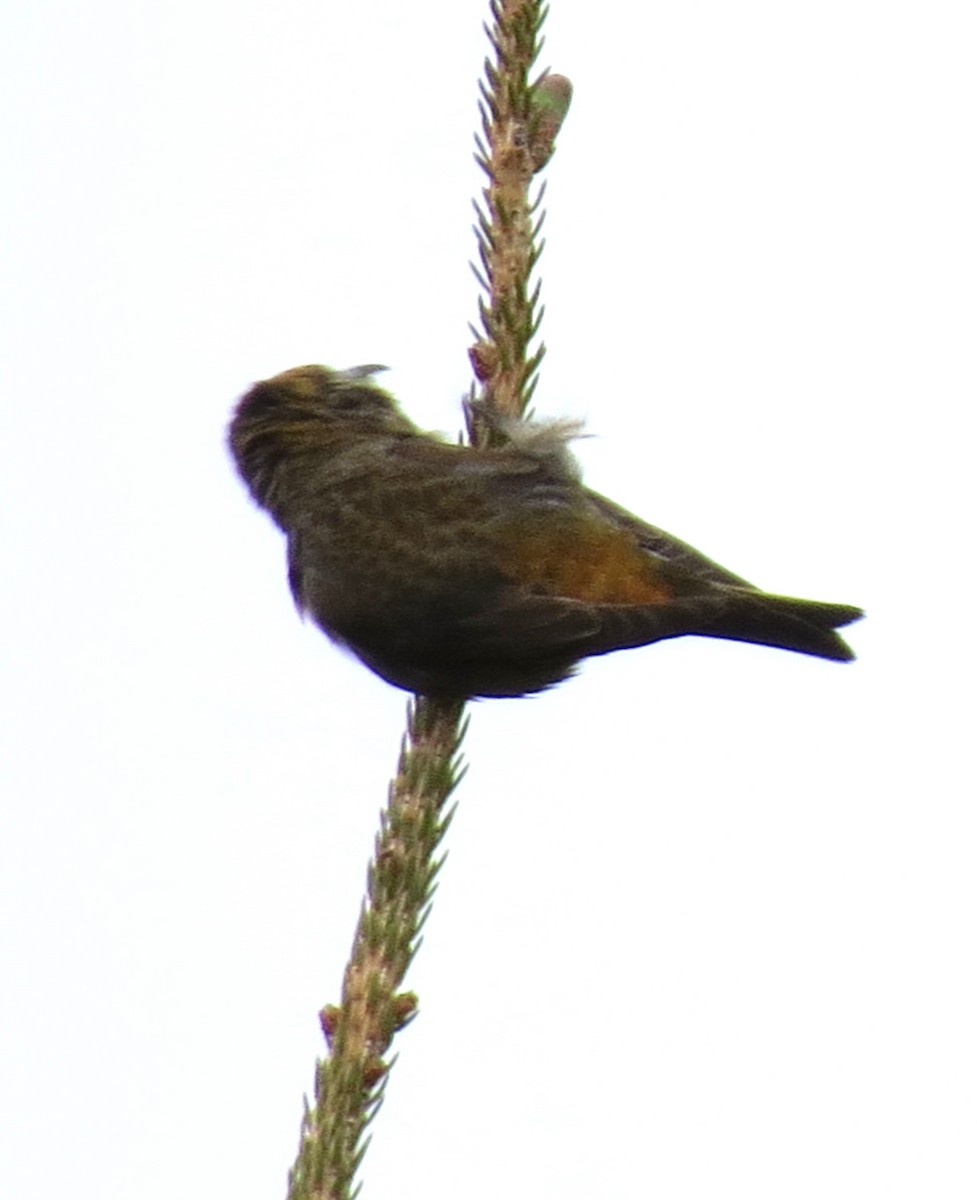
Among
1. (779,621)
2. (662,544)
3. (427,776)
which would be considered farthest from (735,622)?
(427,776)

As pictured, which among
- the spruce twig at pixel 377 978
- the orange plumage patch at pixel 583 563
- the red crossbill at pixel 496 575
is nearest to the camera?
the spruce twig at pixel 377 978

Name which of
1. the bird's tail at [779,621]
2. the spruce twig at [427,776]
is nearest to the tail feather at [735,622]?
the bird's tail at [779,621]

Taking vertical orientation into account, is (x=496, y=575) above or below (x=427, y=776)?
above

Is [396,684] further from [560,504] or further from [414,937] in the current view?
[414,937]

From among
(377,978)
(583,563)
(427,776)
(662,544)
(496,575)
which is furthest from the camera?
(662,544)

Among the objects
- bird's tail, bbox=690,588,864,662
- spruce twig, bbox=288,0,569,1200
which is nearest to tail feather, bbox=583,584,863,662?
bird's tail, bbox=690,588,864,662

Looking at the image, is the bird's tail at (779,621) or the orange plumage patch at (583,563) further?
the bird's tail at (779,621)

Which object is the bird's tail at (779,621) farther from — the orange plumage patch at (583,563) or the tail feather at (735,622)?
the orange plumage patch at (583,563)

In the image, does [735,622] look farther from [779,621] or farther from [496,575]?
[496,575]

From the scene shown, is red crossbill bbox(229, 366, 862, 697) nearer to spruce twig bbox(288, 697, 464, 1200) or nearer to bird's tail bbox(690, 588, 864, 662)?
bird's tail bbox(690, 588, 864, 662)
